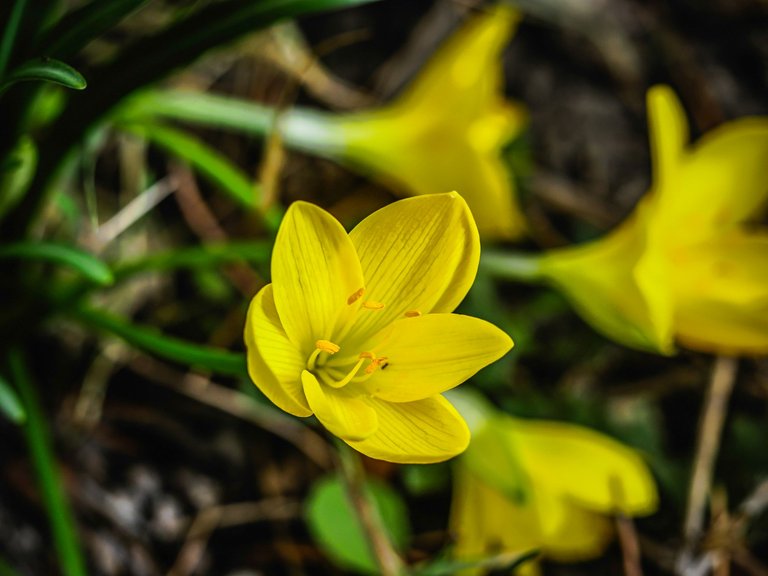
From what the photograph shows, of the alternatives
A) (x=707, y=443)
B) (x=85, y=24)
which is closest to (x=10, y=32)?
(x=85, y=24)

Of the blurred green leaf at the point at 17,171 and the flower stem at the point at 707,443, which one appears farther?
the flower stem at the point at 707,443

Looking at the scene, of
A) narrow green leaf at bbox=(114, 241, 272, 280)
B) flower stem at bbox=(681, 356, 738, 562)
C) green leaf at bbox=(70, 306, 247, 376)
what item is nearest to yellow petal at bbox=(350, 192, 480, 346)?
green leaf at bbox=(70, 306, 247, 376)

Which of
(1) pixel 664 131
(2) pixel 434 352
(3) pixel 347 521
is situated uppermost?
(1) pixel 664 131

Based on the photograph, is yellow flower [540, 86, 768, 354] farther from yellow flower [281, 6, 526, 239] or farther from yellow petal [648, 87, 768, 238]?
yellow flower [281, 6, 526, 239]

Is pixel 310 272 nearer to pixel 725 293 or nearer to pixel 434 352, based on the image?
pixel 434 352

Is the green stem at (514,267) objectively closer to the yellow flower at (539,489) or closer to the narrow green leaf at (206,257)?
the yellow flower at (539,489)

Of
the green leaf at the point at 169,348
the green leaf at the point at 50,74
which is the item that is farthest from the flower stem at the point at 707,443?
the green leaf at the point at 50,74
